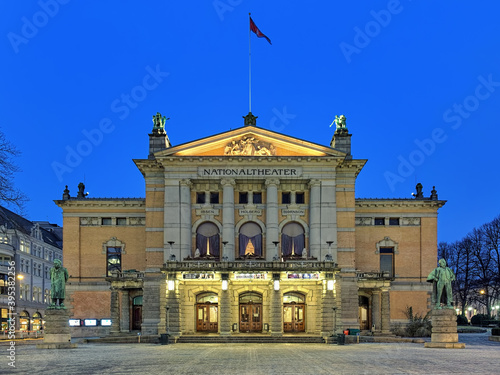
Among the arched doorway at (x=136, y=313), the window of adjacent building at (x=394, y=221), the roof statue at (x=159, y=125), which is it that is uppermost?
the roof statue at (x=159, y=125)

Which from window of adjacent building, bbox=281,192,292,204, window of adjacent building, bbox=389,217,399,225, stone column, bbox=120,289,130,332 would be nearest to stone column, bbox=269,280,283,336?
window of adjacent building, bbox=281,192,292,204

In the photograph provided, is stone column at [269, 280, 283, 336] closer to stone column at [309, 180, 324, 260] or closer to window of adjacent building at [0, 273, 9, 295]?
stone column at [309, 180, 324, 260]

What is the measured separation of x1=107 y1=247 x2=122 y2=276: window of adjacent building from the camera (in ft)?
213

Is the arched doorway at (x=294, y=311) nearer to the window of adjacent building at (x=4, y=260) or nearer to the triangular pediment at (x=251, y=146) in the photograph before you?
the triangular pediment at (x=251, y=146)

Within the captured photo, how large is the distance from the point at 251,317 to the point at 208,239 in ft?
25.4

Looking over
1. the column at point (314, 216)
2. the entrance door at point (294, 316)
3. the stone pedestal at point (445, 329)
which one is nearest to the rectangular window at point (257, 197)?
the column at point (314, 216)

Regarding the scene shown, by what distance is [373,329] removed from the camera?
196 feet

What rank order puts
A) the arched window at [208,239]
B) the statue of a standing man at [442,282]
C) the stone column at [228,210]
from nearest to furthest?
the statue of a standing man at [442,282] → the stone column at [228,210] → the arched window at [208,239]

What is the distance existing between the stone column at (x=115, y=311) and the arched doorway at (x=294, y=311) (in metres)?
14.5

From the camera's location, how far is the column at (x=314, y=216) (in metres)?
59.3

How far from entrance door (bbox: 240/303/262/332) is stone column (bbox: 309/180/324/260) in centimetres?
667

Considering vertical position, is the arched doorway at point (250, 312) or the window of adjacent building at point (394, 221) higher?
the window of adjacent building at point (394, 221)

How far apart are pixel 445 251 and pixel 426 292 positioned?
4935cm

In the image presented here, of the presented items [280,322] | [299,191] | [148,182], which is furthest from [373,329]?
[148,182]
